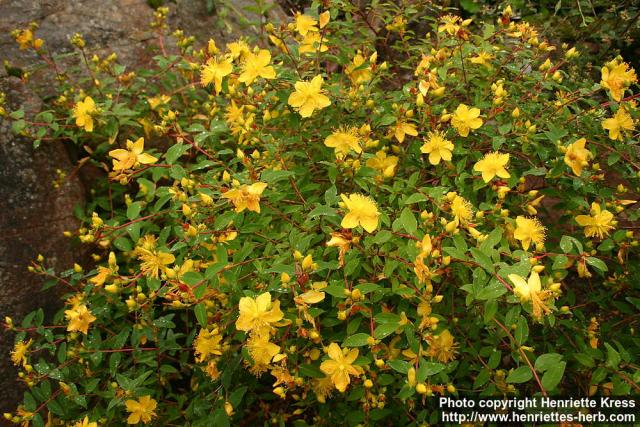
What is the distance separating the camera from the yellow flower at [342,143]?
1649mm

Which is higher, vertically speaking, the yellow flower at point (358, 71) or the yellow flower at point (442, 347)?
the yellow flower at point (358, 71)

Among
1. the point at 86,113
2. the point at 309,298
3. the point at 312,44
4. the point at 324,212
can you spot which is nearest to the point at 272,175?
the point at 324,212

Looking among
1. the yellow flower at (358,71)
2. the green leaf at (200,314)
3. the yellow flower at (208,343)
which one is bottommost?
the yellow flower at (208,343)

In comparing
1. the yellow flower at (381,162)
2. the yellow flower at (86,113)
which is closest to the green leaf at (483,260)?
the yellow flower at (381,162)

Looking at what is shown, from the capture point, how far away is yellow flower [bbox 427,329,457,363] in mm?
1521

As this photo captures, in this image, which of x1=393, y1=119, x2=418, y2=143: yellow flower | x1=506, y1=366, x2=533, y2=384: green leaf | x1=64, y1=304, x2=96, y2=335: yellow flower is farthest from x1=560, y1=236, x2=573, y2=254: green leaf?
x1=64, y1=304, x2=96, y2=335: yellow flower

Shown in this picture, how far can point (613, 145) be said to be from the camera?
6.00 ft

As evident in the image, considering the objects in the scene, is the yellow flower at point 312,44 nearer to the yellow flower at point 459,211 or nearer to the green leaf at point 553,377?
the yellow flower at point 459,211

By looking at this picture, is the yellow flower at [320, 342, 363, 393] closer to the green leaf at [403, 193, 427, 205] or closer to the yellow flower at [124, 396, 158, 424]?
the green leaf at [403, 193, 427, 205]

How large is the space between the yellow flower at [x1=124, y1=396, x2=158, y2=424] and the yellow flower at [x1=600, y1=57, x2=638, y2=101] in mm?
1996

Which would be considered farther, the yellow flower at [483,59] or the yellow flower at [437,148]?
the yellow flower at [483,59]

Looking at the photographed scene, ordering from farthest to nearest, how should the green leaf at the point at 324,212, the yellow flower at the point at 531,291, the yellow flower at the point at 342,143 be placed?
the yellow flower at the point at 342,143 → the green leaf at the point at 324,212 → the yellow flower at the point at 531,291

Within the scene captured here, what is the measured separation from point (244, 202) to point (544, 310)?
3.05 feet

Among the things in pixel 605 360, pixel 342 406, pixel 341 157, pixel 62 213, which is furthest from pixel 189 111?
pixel 605 360
